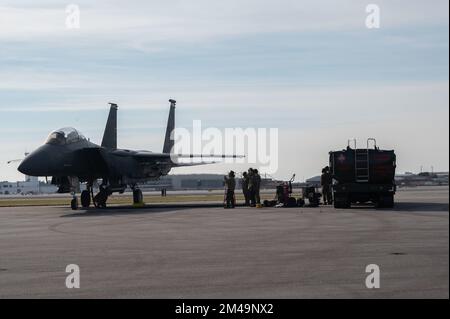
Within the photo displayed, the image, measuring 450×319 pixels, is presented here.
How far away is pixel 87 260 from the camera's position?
12352 mm

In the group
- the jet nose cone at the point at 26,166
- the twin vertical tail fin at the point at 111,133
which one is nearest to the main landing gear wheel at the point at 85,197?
the twin vertical tail fin at the point at 111,133

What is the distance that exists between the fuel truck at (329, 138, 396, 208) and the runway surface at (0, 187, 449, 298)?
7000 mm

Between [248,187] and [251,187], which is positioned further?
[248,187]

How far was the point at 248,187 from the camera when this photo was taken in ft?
111

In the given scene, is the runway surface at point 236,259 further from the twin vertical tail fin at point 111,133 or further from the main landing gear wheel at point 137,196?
the twin vertical tail fin at point 111,133

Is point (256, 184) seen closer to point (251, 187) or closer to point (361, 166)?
point (251, 187)

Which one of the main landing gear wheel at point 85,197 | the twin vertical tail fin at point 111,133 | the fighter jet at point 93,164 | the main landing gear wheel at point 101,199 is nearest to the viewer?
the fighter jet at point 93,164

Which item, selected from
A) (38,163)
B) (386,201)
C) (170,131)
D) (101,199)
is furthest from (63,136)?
(170,131)

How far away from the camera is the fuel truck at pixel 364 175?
2669 cm

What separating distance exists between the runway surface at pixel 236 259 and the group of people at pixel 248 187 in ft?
37.9

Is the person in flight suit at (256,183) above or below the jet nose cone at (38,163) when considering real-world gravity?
below

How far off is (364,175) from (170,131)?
24.6 metres

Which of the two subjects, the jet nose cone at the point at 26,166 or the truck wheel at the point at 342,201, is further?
the jet nose cone at the point at 26,166
